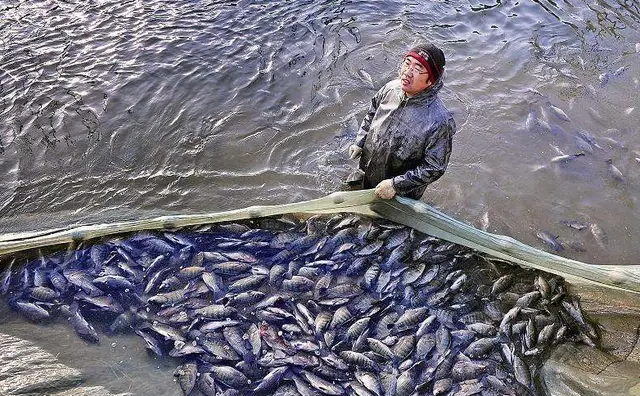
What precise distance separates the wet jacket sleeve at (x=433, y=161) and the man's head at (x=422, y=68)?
47 centimetres

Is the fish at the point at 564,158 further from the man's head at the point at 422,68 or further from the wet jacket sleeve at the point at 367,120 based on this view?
the man's head at the point at 422,68

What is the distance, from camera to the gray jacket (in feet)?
15.5

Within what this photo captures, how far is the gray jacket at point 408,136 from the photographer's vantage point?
472 centimetres

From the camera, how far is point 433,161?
16.0ft

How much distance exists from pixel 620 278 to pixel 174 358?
4105 millimetres

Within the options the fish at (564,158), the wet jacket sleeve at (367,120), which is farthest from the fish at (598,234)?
the wet jacket sleeve at (367,120)

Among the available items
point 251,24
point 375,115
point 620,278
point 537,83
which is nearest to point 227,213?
point 375,115

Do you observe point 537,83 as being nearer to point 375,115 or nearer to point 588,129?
point 588,129

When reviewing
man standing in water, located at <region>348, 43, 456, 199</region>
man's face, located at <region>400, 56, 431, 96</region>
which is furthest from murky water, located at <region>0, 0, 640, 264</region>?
man's face, located at <region>400, 56, 431, 96</region>

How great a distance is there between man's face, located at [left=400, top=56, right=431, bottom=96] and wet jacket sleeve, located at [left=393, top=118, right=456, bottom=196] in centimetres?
44

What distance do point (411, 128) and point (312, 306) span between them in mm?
1949

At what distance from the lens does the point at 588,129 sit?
8211 millimetres

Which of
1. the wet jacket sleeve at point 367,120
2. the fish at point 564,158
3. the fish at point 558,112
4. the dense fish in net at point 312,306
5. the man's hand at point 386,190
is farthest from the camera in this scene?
the fish at point 558,112

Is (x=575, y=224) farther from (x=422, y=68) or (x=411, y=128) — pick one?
(x=422, y=68)
